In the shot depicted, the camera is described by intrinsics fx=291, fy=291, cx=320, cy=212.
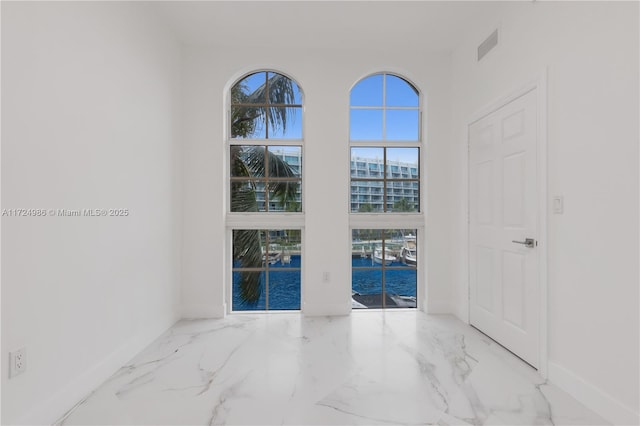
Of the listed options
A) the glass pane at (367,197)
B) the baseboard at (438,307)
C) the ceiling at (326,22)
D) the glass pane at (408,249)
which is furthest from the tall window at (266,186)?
the baseboard at (438,307)

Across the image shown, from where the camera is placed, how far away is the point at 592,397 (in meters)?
1.58

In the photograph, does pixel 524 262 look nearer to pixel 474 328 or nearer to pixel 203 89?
pixel 474 328

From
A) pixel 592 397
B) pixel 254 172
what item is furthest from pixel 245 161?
pixel 592 397

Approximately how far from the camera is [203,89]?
2.96 m

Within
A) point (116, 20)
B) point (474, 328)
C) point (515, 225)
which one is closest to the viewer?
point (116, 20)

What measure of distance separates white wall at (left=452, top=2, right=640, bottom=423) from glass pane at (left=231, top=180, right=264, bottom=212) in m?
2.45

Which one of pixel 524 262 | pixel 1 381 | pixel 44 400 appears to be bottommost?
pixel 44 400

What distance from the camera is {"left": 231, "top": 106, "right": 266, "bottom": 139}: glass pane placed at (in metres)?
3.14

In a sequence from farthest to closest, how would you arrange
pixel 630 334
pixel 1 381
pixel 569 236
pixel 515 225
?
pixel 515 225, pixel 569 236, pixel 630 334, pixel 1 381

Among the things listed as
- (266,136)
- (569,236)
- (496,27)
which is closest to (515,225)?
(569,236)

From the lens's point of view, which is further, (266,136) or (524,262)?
(266,136)

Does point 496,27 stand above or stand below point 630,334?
above

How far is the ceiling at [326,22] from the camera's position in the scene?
2.39 m

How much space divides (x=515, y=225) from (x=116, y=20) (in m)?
Answer: 3.18
